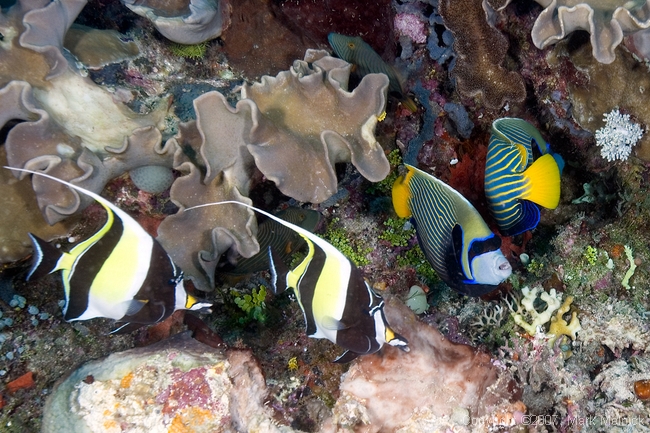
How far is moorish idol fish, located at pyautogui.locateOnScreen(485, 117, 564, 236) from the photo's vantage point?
2.62 meters

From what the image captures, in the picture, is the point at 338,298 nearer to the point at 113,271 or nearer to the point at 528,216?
the point at 113,271

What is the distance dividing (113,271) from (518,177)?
2.43m

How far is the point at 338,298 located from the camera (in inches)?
78.4

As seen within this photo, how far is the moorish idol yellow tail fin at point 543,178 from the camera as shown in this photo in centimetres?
261

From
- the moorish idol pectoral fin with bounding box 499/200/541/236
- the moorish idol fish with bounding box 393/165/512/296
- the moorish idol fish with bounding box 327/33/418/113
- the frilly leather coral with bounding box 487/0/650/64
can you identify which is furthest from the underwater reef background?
the moorish idol pectoral fin with bounding box 499/200/541/236

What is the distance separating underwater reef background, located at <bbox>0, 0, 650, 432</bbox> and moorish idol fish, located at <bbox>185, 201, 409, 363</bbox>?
1.99 ft

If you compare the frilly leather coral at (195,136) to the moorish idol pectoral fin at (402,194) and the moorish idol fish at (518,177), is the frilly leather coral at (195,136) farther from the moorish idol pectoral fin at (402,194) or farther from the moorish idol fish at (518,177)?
the moorish idol fish at (518,177)

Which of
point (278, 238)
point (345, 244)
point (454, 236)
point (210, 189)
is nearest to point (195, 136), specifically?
point (210, 189)

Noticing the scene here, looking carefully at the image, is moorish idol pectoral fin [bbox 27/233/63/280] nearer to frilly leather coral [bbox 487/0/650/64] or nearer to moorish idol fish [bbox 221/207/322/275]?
moorish idol fish [bbox 221/207/322/275]

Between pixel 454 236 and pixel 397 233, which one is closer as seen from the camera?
pixel 454 236

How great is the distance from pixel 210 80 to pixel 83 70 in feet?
3.13

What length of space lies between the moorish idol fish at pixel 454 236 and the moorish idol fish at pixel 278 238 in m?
0.84

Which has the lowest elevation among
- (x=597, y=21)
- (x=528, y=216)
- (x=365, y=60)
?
(x=528, y=216)

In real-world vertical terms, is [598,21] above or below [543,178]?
above
